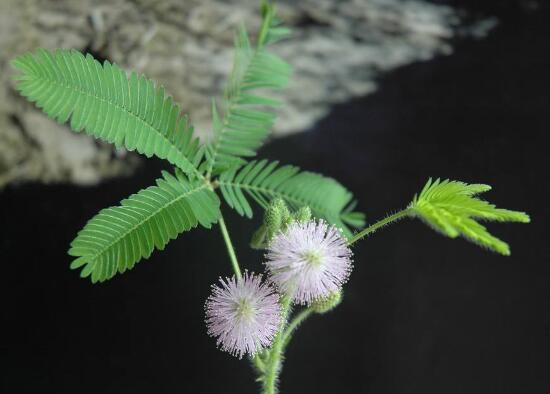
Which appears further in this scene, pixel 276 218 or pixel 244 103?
pixel 244 103

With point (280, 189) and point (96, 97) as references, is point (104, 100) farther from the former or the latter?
point (280, 189)

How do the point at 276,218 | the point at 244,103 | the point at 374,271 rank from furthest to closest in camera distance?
the point at 374,271
the point at 244,103
the point at 276,218

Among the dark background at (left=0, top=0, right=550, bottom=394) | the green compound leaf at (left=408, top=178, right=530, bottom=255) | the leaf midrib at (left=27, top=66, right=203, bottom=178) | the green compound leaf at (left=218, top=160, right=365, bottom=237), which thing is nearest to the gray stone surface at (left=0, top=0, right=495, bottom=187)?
the dark background at (left=0, top=0, right=550, bottom=394)

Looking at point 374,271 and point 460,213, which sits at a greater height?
point 374,271

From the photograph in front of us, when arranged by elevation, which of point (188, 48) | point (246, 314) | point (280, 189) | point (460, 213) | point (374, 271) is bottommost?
point (246, 314)

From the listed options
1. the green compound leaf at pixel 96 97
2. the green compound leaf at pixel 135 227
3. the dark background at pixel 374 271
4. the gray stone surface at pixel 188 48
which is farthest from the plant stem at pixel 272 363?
the gray stone surface at pixel 188 48

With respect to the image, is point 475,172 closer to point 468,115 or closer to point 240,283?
point 468,115

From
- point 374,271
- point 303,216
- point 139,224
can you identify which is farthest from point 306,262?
point 374,271

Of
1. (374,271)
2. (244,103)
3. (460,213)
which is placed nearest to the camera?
(460,213)
